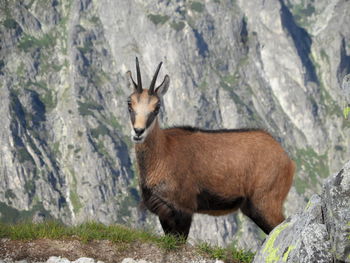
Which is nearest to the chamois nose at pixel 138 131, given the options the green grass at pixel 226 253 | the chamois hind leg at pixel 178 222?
the chamois hind leg at pixel 178 222

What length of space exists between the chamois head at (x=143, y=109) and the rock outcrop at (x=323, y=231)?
5.19m

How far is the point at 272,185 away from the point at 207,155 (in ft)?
7.94

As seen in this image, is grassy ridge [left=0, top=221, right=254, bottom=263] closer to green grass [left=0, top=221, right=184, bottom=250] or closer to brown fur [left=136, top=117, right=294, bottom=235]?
green grass [left=0, top=221, right=184, bottom=250]

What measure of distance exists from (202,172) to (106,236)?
380 cm

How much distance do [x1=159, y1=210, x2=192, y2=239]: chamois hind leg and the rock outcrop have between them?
4187 millimetres

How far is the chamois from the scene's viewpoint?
14.4 m

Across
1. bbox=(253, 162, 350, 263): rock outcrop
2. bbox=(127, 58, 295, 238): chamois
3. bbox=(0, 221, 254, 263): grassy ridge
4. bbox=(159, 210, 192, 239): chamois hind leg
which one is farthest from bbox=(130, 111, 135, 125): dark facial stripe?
bbox=(253, 162, 350, 263): rock outcrop

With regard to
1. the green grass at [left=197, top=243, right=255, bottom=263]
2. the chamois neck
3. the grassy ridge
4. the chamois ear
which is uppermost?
the chamois ear

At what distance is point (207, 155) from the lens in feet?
51.3

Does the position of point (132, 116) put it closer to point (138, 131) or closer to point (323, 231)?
point (138, 131)

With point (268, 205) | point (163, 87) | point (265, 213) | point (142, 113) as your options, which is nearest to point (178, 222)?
point (265, 213)

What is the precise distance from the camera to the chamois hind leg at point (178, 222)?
14461 mm

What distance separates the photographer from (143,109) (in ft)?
46.0

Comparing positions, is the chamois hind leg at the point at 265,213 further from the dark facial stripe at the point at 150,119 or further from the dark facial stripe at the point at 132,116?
the dark facial stripe at the point at 132,116
